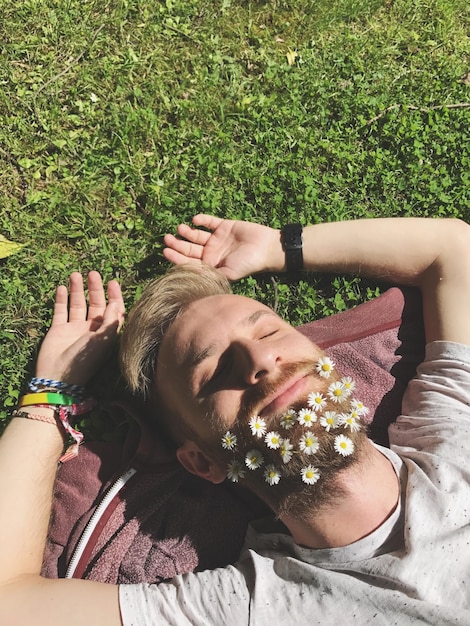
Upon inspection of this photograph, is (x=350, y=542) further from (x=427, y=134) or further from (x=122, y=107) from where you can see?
(x=122, y=107)

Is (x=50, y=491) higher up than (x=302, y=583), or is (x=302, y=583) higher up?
(x=50, y=491)

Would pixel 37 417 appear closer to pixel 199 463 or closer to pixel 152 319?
pixel 152 319

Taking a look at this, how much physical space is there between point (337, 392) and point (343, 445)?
0.92ft

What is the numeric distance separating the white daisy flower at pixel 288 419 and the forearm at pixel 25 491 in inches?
63.8

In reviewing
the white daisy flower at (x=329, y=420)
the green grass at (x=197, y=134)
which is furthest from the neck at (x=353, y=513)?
the green grass at (x=197, y=134)

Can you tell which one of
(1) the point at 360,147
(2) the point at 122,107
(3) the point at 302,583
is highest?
(2) the point at 122,107

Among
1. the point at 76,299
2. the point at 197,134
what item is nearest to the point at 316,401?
the point at 76,299

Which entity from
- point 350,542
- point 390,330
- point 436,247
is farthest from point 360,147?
point 350,542

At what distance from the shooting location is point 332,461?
9.79 feet

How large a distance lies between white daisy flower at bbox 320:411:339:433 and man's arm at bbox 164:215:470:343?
122 centimetres

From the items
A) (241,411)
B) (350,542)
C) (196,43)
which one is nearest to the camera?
(241,411)

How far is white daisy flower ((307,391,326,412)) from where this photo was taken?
2.96 metres

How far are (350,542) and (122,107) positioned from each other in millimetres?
3517

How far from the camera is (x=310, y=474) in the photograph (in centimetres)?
294
